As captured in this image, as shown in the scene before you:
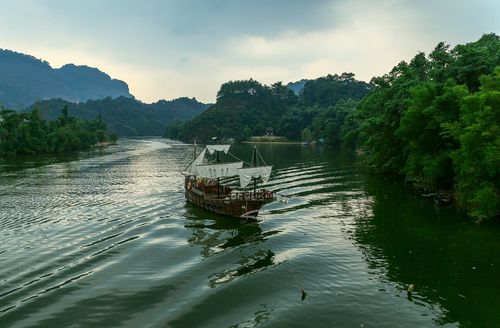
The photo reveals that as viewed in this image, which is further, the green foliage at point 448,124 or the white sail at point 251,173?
the white sail at point 251,173

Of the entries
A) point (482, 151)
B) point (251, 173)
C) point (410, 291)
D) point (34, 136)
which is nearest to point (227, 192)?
point (251, 173)

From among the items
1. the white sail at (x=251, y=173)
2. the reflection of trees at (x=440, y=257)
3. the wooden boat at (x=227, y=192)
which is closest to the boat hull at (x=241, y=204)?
the wooden boat at (x=227, y=192)

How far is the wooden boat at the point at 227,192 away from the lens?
4959 cm

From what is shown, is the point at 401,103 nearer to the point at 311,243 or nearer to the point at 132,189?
the point at 311,243

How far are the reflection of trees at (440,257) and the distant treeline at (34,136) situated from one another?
136 m

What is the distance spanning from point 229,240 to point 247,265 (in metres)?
7.80

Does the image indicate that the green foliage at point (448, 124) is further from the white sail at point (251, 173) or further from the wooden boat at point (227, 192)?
the wooden boat at point (227, 192)

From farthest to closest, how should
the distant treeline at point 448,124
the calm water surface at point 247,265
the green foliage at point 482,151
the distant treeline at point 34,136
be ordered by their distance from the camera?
1. the distant treeline at point 34,136
2. the distant treeline at point 448,124
3. the green foliage at point 482,151
4. the calm water surface at point 247,265

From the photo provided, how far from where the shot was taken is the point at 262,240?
4241 centimetres

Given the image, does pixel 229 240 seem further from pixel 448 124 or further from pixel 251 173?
pixel 448 124

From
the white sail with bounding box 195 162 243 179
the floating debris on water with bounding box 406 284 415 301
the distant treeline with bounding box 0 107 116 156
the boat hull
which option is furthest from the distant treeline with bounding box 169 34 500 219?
the distant treeline with bounding box 0 107 116 156

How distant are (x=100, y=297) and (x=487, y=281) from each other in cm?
2760

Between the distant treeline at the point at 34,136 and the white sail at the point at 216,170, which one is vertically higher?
the distant treeline at the point at 34,136

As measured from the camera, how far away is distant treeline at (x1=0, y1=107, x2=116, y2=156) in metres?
146
